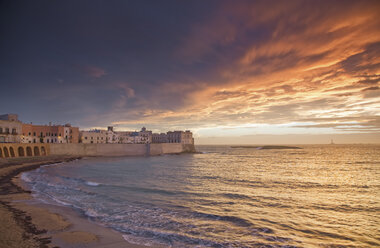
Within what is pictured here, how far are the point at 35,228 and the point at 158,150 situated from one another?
7932 centimetres

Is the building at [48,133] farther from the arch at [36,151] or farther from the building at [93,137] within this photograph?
the building at [93,137]

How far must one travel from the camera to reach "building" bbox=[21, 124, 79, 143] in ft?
211

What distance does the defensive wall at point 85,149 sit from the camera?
1964 inches

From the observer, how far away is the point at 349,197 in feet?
57.3

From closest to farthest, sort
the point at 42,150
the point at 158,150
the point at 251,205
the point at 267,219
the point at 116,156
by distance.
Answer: the point at 267,219, the point at 251,205, the point at 42,150, the point at 116,156, the point at 158,150

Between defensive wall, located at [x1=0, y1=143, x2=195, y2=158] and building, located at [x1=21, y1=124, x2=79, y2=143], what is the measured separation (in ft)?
26.3

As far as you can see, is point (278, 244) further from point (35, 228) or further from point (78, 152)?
point (78, 152)

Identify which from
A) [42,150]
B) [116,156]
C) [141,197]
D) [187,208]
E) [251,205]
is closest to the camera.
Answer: [187,208]

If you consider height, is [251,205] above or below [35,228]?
below

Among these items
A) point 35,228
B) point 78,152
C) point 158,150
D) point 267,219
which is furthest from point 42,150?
point 267,219

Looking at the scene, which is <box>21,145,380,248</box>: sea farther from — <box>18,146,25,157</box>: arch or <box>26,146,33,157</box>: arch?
<box>26,146,33,157</box>: arch

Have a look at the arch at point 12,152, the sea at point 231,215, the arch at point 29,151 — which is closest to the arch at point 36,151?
the arch at point 29,151

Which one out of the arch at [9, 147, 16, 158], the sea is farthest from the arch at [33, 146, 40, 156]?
the sea

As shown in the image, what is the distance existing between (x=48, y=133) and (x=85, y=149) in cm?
1366
